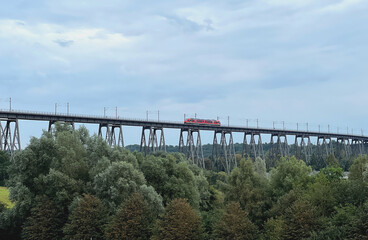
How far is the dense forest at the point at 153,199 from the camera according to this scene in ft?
113

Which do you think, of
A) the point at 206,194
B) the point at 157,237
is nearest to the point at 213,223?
the point at 157,237

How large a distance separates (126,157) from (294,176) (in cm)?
1648

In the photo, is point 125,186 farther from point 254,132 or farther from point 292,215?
point 254,132

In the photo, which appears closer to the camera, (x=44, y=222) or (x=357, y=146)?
(x=44, y=222)

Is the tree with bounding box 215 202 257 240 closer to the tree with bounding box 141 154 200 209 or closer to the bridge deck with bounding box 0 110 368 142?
the tree with bounding box 141 154 200 209

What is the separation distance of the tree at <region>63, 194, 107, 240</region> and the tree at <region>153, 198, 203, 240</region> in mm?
6168

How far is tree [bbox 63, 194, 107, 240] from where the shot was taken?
38969 mm

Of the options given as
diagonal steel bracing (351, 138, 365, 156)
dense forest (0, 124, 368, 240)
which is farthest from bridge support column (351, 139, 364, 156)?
dense forest (0, 124, 368, 240)

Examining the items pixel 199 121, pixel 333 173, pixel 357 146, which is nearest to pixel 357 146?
pixel 357 146

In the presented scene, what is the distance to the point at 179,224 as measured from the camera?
116 feet

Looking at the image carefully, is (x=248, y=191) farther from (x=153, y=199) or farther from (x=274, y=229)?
(x=153, y=199)

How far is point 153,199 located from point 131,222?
3.90 metres

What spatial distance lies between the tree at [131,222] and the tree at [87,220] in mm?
2119

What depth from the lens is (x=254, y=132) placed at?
101312mm
